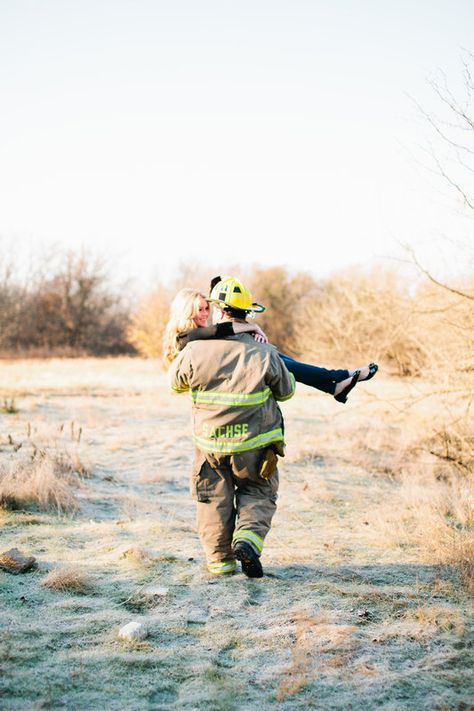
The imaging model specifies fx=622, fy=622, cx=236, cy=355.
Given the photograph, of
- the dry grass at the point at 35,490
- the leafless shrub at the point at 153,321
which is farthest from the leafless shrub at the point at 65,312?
the dry grass at the point at 35,490

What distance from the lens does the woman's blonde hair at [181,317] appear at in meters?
4.23

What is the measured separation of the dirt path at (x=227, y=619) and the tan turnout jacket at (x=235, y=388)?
902 millimetres

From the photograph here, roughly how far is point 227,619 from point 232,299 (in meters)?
1.89

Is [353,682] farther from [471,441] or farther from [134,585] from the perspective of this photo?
[471,441]

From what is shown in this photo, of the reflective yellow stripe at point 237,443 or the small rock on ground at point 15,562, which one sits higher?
the reflective yellow stripe at point 237,443

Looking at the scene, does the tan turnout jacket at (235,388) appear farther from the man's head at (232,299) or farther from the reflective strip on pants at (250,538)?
the reflective strip on pants at (250,538)

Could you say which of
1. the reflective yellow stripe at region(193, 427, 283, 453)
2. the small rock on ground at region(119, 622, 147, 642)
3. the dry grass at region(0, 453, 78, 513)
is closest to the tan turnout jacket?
the reflective yellow stripe at region(193, 427, 283, 453)

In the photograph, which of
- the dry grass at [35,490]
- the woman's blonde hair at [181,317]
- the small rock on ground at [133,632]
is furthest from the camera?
the dry grass at [35,490]

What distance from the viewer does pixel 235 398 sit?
12.8 feet

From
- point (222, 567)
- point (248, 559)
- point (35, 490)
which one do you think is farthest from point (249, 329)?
point (35, 490)

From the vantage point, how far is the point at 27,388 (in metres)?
16.5

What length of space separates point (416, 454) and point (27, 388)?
11172 mm

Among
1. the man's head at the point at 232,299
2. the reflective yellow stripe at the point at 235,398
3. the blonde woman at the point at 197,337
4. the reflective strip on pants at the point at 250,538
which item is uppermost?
the man's head at the point at 232,299

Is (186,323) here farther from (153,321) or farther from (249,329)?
(153,321)
